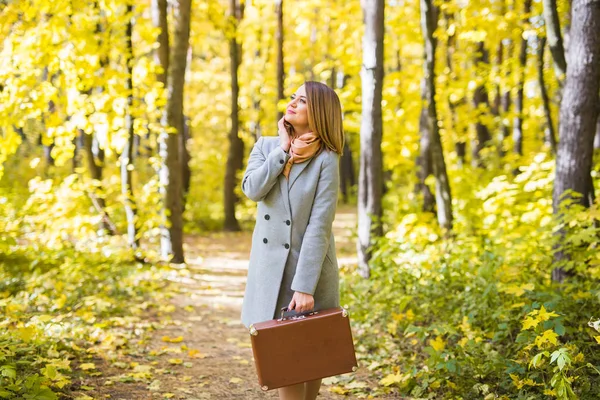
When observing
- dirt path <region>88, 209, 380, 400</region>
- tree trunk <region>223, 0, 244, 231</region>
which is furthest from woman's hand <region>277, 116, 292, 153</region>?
tree trunk <region>223, 0, 244, 231</region>

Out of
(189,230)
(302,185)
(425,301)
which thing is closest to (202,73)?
(189,230)

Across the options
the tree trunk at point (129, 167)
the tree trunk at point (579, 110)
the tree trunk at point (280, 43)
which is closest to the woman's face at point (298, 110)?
the tree trunk at point (579, 110)

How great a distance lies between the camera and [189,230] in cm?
1548

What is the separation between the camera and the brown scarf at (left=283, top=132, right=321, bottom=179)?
289cm

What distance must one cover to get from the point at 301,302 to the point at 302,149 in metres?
0.80

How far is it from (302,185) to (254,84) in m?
15.8

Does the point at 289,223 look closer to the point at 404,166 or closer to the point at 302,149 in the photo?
the point at 302,149

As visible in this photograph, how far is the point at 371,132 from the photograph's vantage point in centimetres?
765

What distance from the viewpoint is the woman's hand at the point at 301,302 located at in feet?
9.36

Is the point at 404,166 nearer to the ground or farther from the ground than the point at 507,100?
nearer to the ground

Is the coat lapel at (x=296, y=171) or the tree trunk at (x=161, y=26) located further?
the tree trunk at (x=161, y=26)

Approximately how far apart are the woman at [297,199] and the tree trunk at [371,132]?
4370 mm

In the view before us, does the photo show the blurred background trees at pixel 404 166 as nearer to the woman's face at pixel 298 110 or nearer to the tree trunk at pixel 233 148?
the tree trunk at pixel 233 148

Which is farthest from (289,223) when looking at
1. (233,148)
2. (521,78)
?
(233,148)
